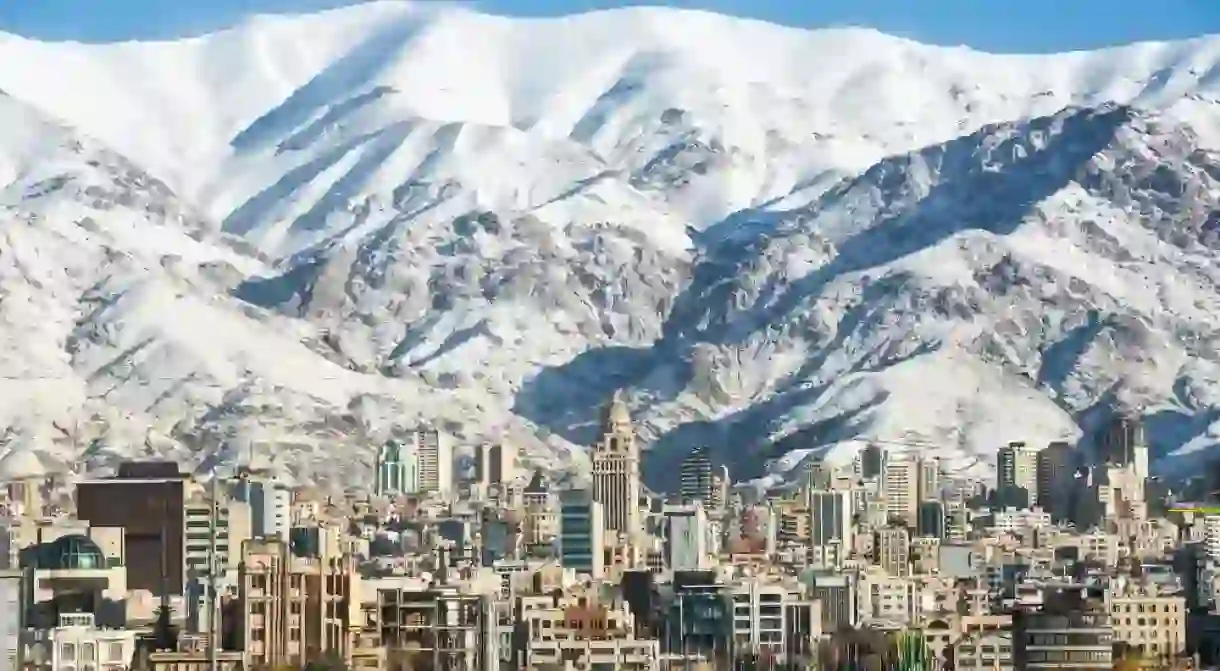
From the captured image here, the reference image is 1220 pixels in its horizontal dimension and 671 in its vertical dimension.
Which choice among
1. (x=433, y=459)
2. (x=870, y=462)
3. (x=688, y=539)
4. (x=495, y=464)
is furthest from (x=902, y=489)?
(x=688, y=539)

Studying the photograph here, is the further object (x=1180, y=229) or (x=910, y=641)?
(x=1180, y=229)

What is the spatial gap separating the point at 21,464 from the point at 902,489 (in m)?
13.5

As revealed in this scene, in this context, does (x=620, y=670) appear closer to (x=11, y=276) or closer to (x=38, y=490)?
(x=38, y=490)

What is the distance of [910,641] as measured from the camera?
35094mm

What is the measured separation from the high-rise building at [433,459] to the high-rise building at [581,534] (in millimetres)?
7702

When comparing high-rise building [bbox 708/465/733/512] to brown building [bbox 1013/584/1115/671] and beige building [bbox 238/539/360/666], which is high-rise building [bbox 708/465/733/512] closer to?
beige building [bbox 238/539/360/666]

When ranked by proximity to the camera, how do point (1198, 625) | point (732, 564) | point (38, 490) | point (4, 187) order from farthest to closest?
point (4, 187) < point (38, 490) < point (732, 564) < point (1198, 625)

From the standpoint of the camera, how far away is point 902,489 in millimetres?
63562

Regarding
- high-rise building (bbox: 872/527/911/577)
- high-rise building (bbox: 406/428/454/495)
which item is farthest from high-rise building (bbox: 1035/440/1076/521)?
high-rise building (bbox: 406/428/454/495)

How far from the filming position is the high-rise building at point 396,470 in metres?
67.2

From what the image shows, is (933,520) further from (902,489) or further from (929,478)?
(929,478)

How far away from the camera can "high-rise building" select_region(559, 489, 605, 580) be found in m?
50.8

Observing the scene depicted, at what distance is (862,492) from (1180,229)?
24322 mm

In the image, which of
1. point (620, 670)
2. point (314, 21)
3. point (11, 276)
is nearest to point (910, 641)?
point (620, 670)
